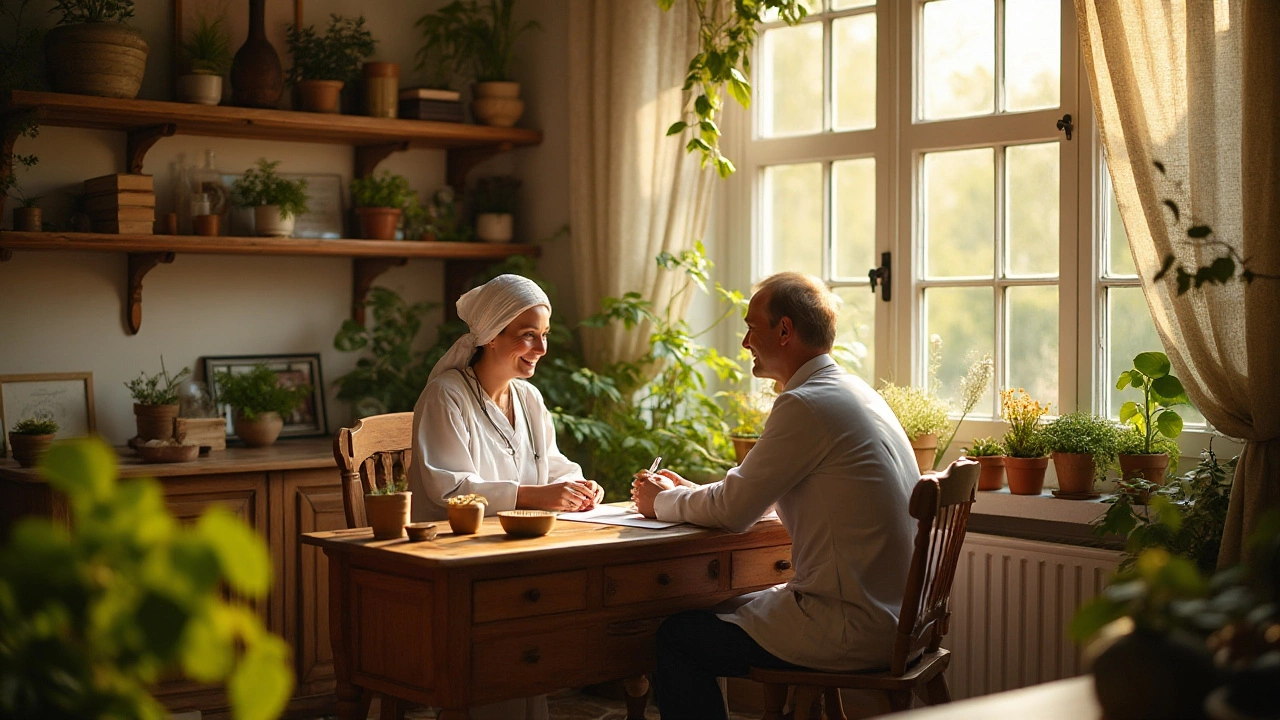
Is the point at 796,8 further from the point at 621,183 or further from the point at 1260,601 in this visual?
the point at 1260,601

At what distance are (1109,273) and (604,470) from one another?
1815mm

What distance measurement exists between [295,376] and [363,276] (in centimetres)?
46

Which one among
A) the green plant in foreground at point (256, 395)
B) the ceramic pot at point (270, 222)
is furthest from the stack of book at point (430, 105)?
the green plant in foreground at point (256, 395)

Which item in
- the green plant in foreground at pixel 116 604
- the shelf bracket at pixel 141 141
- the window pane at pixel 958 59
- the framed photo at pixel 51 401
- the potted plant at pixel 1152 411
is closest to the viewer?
the green plant in foreground at pixel 116 604

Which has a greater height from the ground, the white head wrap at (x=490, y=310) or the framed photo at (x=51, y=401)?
the white head wrap at (x=490, y=310)

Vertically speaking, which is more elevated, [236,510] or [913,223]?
[913,223]

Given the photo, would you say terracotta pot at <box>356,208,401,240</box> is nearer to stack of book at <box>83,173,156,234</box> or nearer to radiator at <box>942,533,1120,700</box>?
stack of book at <box>83,173,156,234</box>

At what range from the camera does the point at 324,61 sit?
4.61m

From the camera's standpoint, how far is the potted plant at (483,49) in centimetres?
488

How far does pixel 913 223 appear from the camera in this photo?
412 centimetres

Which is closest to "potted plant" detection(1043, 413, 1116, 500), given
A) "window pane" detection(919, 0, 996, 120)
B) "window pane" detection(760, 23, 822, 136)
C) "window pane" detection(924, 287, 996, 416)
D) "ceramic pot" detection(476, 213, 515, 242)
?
"window pane" detection(924, 287, 996, 416)

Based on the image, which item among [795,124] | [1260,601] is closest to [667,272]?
[795,124]

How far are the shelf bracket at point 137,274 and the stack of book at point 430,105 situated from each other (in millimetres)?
1033

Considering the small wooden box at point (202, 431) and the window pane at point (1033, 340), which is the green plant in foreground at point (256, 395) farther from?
the window pane at point (1033, 340)
